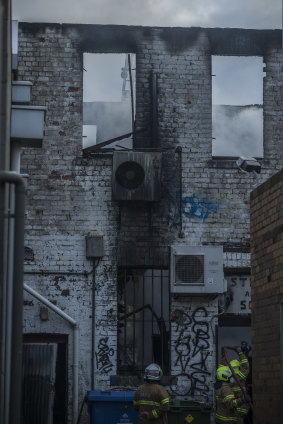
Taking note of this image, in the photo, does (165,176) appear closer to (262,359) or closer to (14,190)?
(262,359)

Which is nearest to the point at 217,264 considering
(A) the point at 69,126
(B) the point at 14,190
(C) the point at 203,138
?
(C) the point at 203,138

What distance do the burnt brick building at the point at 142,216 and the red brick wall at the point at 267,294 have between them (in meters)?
4.73

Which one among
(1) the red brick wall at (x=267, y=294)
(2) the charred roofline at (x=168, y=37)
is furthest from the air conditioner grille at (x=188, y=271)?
(1) the red brick wall at (x=267, y=294)

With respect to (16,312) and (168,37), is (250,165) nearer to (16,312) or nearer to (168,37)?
(16,312)

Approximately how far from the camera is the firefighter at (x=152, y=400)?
11156mm

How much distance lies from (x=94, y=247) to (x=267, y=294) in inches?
227

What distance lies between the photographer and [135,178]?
1548 cm

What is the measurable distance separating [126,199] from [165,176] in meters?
0.91

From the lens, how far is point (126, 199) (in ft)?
50.5

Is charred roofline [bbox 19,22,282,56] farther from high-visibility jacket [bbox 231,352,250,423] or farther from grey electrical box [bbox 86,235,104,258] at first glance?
high-visibility jacket [bbox 231,352,250,423]

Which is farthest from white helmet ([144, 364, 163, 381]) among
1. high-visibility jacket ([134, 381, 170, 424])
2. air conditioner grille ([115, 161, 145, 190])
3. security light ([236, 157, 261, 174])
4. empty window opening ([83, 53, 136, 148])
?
empty window opening ([83, 53, 136, 148])

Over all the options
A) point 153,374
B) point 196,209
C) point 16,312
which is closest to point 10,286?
point 16,312

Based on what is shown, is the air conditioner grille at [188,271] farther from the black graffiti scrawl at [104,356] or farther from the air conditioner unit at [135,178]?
the black graffiti scrawl at [104,356]

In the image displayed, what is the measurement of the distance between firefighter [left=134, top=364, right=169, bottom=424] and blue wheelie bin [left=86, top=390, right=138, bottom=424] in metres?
1.85
